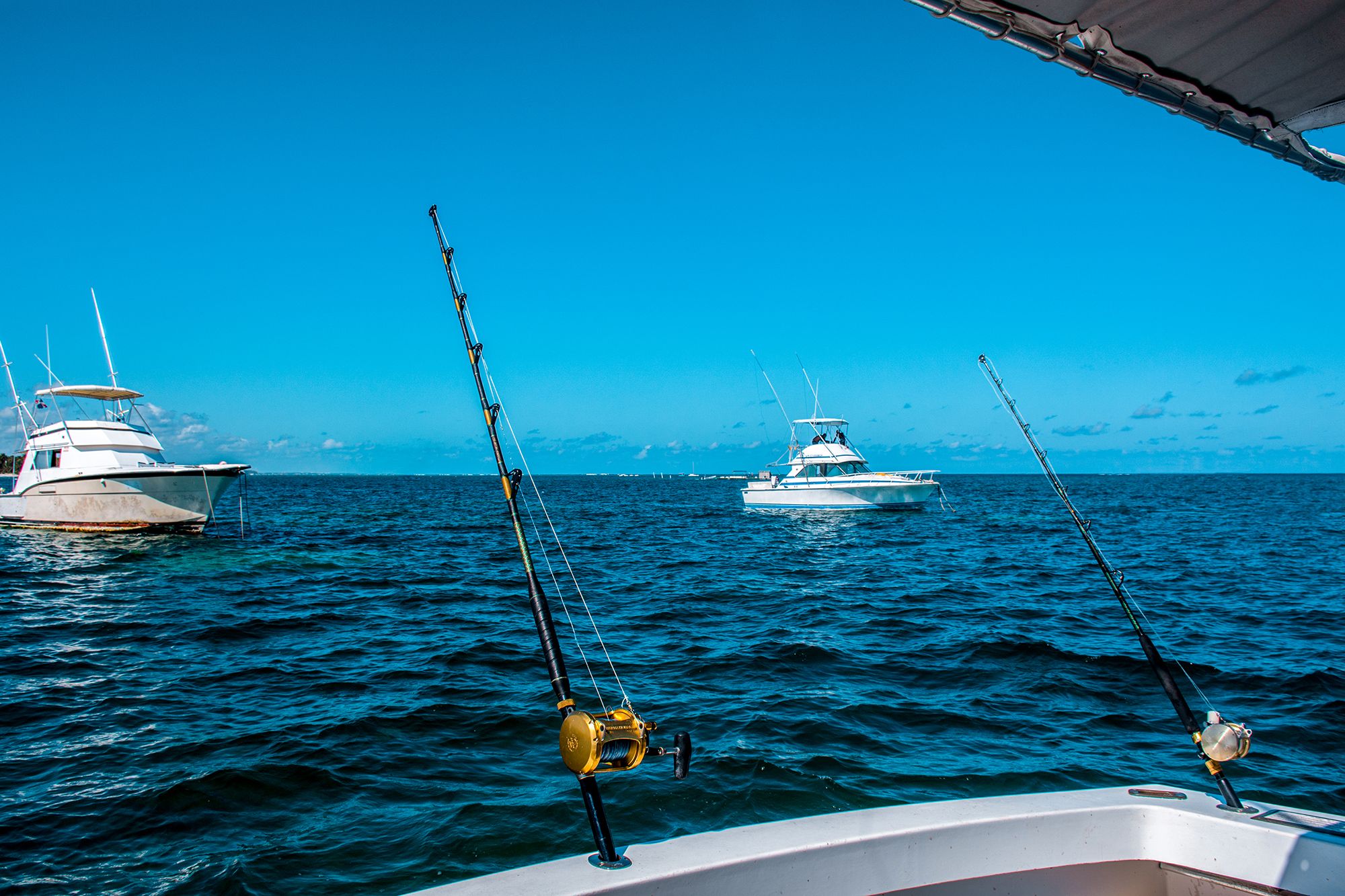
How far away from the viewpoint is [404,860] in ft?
17.6

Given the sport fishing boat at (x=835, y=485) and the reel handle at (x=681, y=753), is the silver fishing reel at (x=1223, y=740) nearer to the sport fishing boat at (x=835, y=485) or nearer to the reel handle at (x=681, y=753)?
the reel handle at (x=681, y=753)

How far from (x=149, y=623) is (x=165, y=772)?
8134mm

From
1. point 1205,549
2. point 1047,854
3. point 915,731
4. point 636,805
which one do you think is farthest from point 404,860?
point 1205,549

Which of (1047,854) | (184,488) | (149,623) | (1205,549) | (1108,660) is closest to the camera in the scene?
(1047,854)

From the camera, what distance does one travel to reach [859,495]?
45.6 metres

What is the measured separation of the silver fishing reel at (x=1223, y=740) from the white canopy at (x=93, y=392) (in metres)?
38.3

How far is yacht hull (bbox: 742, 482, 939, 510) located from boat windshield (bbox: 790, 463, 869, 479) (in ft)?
3.98

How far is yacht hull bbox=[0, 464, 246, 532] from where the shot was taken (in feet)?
98.4

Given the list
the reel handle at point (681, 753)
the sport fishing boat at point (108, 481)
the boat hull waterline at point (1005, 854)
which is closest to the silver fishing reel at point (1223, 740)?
the boat hull waterline at point (1005, 854)

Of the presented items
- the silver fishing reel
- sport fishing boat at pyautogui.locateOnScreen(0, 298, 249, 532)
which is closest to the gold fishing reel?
the silver fishing reel

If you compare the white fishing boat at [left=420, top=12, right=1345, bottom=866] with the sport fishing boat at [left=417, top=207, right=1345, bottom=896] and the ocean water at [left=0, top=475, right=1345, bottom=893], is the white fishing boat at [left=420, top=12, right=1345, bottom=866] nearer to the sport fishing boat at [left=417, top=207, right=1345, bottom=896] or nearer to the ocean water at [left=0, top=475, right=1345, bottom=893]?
the sport fishing boat at [left=417, top=207, right=1345, bottom=896]

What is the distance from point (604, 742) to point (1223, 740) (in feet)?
9.52

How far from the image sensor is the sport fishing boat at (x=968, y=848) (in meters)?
2.88

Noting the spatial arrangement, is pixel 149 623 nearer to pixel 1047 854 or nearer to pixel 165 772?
pixel 165 772
